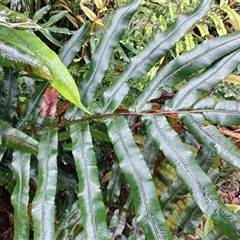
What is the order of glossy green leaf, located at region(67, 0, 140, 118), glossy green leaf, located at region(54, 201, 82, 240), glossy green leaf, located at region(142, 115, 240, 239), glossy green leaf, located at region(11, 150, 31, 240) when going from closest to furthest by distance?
glossy green leaf, located at region(142, 115, 240, 239), glossy green leaf, located at region(11, 150, 31, 240), glossy green leaf, located at region(67, 0, 140, 118), glossy green leaf, located at region(54, 201, 82, 240)

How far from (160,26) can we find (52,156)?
828 millimetres

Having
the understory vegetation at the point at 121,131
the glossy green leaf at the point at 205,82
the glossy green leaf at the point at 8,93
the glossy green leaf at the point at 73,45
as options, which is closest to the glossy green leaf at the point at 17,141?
the understory vegetation at the point at 121,131

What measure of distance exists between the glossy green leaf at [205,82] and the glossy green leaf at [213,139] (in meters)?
0.03

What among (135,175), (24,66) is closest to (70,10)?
(24,66)

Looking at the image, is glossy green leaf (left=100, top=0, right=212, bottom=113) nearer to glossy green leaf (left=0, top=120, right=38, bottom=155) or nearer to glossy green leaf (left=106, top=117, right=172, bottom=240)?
glossy green leaf (left=106, top=117, right=172, bottom=240)

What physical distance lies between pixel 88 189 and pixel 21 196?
16 cm

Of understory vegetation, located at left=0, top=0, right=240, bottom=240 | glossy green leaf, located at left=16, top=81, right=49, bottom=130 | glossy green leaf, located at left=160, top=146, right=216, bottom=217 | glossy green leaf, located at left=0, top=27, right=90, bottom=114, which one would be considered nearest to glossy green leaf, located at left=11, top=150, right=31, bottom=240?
understory vegetation, located at left=0, top=0, right=240, bottom=240

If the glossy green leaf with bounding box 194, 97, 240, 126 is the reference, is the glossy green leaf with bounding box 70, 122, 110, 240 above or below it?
below

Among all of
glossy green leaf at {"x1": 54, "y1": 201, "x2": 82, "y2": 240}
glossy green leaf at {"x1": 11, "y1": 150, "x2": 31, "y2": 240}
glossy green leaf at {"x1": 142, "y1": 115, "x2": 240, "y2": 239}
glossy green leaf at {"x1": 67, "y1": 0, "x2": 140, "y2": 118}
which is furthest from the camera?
glossy green leaf at {"x1": 54, "y1": 201, "x2": 82, "y2": 240}

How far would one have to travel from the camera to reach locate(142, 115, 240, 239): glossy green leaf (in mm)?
620

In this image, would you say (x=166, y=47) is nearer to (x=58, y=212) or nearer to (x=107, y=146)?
(x=107, y=146)

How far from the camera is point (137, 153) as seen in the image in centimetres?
71

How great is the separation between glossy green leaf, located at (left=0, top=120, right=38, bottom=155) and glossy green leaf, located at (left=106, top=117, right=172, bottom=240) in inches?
6.9

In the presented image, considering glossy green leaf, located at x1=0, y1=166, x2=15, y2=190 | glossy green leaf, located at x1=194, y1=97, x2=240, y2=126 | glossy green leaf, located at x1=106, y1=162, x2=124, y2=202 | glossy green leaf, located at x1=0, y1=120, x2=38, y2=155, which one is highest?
glossy green leaf, located at x1=194, y1=97, x2=240, y2=126
